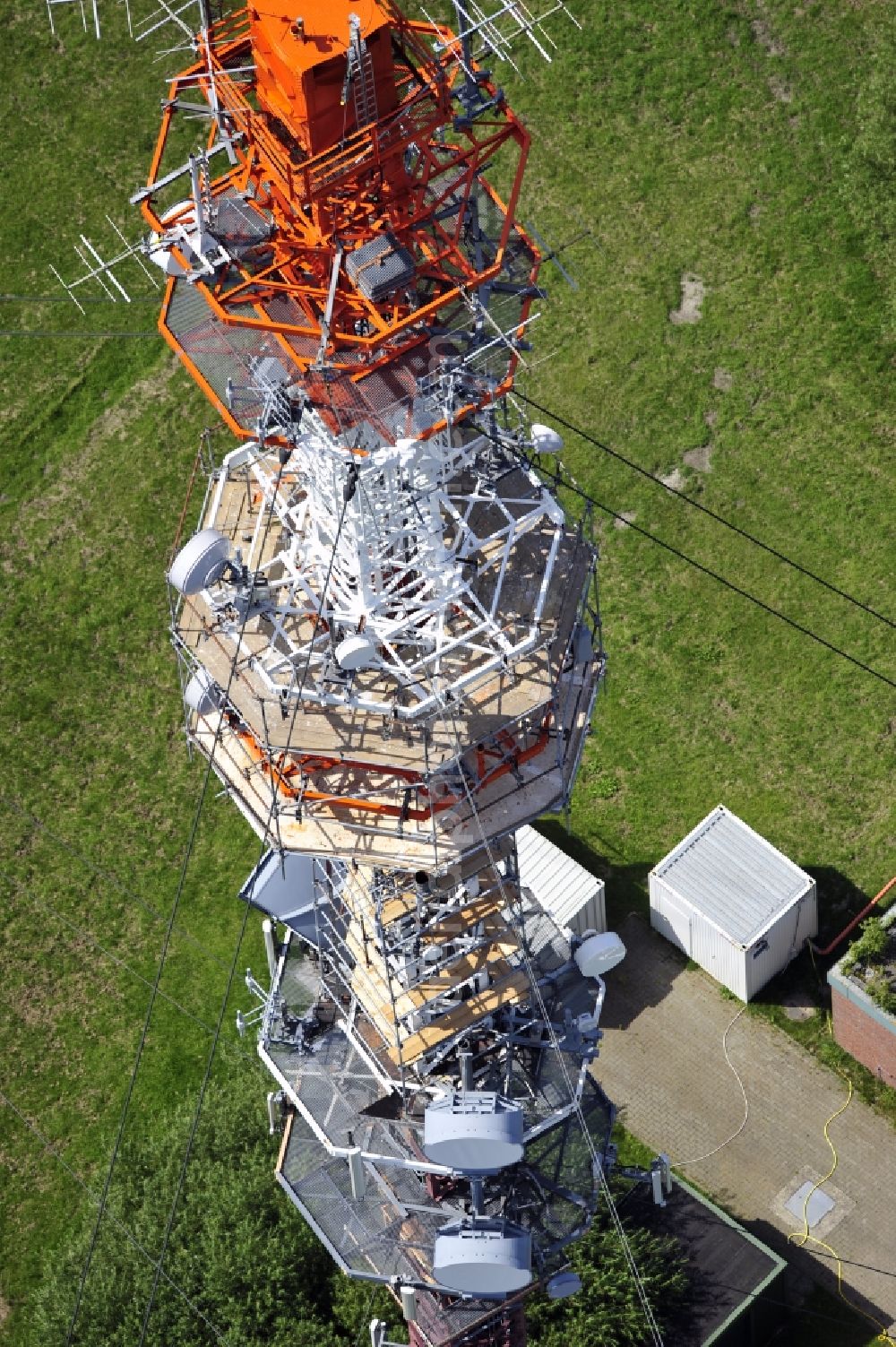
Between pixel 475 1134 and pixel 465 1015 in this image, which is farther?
pixel 465 1015

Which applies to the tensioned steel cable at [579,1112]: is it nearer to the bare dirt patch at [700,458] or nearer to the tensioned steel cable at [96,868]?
the tensioned steel cable at [96,868]

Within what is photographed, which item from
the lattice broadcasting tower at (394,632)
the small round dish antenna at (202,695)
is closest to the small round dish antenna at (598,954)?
the lattice broadcasting tower at (394,632)

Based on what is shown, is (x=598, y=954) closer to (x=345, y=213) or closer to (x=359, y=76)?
(x=345, y=213)

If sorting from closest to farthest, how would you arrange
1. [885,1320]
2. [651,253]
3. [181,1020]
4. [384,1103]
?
[384,1103], [885,1320], [181,1020], [651,253]

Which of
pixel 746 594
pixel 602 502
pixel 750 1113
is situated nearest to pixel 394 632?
pixel 750 1113

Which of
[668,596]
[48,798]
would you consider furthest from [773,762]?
[48,798]

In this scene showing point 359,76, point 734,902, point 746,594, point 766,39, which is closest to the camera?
point 359,76

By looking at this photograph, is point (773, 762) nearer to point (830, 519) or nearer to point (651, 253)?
point (830, 519)
